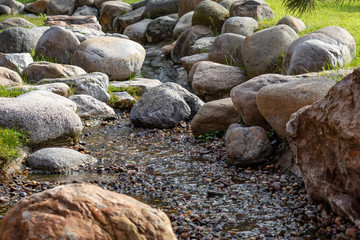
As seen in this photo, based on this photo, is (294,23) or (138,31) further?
(138,31)

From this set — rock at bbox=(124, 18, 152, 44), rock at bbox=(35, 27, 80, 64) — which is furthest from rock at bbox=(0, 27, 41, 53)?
rock at bbox=(124, 18, 152, 44)

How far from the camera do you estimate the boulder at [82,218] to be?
115 inches

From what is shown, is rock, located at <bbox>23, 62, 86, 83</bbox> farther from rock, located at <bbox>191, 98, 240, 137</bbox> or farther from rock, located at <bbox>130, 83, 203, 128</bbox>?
rock, located at <bbox>191, 98, 240, 137</bbox>

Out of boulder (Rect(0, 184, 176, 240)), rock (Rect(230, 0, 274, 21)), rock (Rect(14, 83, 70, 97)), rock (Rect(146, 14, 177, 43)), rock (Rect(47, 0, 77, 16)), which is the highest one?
boulder (Rect(0, 184, 176, 240))

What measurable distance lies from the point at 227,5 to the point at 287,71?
6.94 metres

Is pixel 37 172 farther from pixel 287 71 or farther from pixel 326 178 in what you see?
pixel 287 71

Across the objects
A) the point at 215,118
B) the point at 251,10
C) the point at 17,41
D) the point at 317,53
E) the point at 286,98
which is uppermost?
the point at 286,98

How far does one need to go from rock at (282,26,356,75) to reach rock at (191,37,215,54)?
12.9 ft

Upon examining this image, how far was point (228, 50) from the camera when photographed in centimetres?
1116

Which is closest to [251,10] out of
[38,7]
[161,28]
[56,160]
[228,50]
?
[228,50]

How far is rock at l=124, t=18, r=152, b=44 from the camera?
17469 millimetres

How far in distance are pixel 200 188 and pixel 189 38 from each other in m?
8.64

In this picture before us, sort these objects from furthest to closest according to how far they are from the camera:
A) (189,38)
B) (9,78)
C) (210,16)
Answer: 1. (210,16)
2. (189,38)
3. (9,78)

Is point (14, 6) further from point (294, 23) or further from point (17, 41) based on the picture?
point (294, 23)
